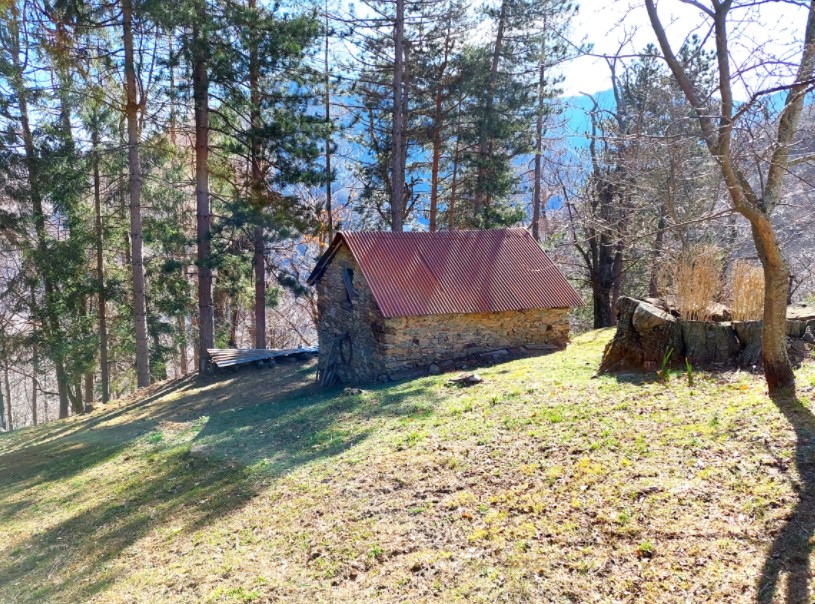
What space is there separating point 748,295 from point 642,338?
1.39m

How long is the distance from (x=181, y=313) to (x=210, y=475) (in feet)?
44.4

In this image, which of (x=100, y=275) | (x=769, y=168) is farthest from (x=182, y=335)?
(x=769, y=168)

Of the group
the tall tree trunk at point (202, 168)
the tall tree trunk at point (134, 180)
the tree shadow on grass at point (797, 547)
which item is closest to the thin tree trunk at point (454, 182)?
the tall tree trunk at point (202, 168)

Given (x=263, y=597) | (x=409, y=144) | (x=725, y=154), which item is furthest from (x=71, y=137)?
(x=725, y=154)

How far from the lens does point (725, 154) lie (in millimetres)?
4770

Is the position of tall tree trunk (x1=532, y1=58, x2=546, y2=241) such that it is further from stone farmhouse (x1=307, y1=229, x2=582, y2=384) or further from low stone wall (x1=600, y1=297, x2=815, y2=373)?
low stone wall (x1=600, y1=297, x2=815, y2=373)

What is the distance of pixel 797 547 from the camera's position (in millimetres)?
3439

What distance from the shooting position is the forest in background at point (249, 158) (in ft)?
44.5

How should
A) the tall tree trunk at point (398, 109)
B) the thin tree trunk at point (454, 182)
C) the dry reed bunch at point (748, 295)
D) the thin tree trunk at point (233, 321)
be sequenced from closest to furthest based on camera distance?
1. the dry reed bunch at point (748, 295)
2. the tall tree trunk at point (398, 109)
3. the thin tree trunk at point (454, 182)
4. the thin tree trunk at point (233, 321)

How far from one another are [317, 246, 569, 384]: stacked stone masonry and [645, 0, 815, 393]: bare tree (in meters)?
7.27

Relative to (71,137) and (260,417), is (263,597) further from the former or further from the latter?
(71,137)

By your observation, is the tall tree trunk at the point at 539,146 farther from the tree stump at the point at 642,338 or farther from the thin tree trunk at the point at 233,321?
the tree stump at the point at 642,338

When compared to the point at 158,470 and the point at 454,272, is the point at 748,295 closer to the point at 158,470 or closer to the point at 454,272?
the point at 454,272

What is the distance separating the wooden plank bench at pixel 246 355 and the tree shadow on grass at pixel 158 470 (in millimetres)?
3176
